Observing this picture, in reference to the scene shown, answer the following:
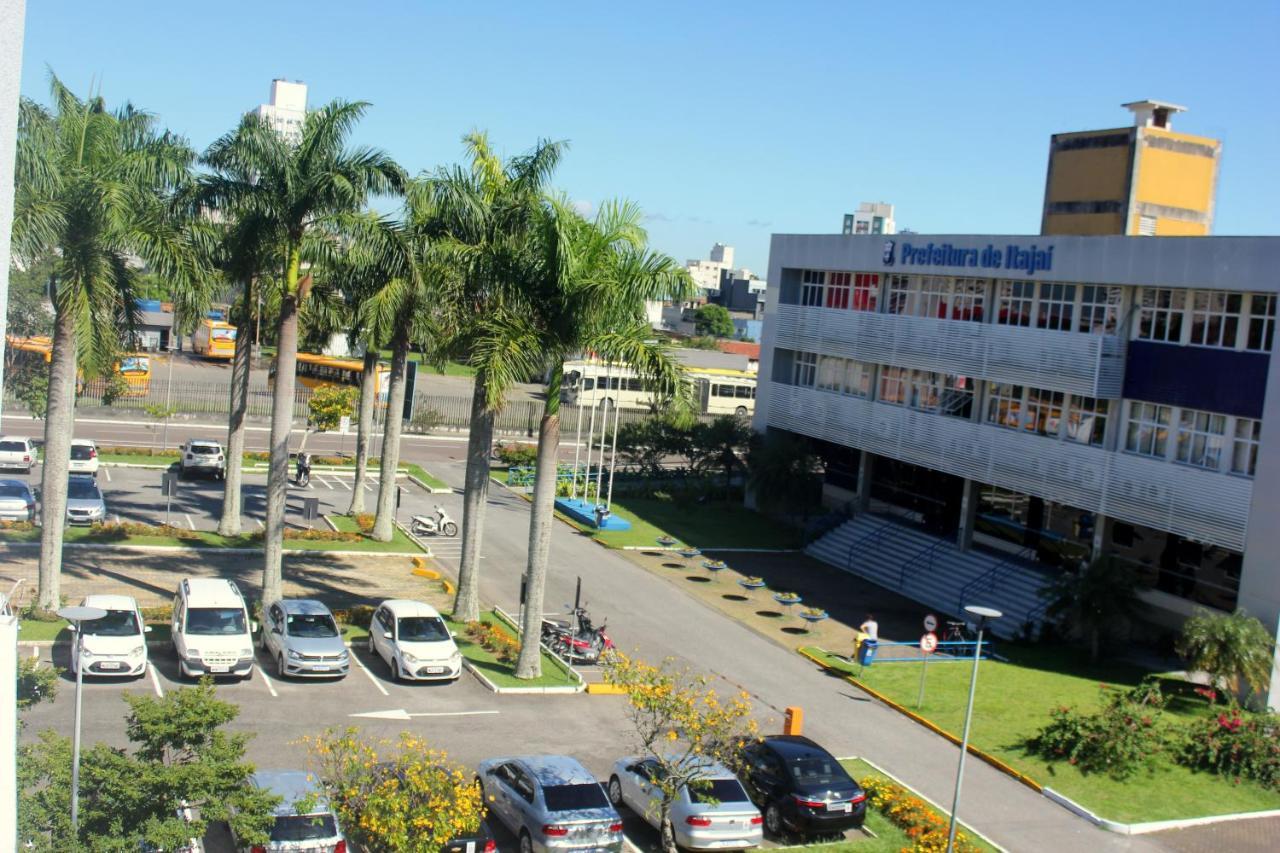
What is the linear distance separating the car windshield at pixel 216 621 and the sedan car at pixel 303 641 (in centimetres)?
86

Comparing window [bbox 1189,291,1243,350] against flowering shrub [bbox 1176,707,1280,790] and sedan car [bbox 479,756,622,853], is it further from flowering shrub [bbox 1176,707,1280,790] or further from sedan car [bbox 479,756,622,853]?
sedan car [bbox 479,756,622,853]

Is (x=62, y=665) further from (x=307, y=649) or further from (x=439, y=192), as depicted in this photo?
(x=439, y=192)

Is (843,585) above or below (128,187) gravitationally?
below

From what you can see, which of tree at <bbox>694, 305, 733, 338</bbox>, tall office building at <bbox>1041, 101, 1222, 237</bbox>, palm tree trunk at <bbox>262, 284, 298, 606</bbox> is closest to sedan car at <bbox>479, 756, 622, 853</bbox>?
palm tree trunk at <bbox>262, 284, 298, 606</bbox>

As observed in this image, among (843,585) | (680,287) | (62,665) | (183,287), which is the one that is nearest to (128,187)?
(183,287)

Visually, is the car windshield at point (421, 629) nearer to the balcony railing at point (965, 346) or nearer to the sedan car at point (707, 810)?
the sedan car at point (707, 810)

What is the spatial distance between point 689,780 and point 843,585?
2142 centimetres

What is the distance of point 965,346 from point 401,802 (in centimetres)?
2683

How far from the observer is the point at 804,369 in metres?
45.8

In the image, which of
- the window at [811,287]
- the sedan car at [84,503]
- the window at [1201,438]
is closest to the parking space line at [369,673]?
the sedan car at [84,503]

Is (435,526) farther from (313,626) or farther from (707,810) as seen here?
(707,810)

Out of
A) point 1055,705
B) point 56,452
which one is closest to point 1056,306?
point 1055,705

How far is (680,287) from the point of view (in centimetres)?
2375

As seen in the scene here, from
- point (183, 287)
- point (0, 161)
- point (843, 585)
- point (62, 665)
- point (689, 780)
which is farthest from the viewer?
point (843, 585)
